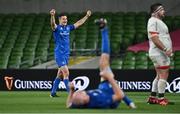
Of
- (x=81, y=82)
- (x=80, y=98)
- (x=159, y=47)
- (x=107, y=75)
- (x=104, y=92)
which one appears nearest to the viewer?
(x=107, y=75)

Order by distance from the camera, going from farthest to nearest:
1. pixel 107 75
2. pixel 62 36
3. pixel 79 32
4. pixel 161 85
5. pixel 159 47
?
pixel 79 32 → pixel 62 36 → pixel 161 85 → pixel 159 47 → pixel 107 75

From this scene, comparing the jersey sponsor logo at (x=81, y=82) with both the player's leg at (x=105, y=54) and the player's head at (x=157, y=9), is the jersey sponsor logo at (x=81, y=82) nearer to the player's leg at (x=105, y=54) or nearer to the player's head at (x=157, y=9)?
the player's head at (x=157, y=9)

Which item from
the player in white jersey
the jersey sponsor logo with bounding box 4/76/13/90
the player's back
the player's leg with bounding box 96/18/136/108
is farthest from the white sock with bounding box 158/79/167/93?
the jersey sponsor logo with bounding box 4/76/13/90

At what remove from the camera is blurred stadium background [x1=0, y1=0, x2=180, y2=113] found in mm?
25328

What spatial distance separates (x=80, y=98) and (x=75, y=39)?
52.9 feet

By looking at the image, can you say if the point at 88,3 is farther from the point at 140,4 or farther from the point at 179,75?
the point at 179,75

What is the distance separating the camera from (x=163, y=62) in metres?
14.6

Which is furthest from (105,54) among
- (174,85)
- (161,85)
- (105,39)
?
(174,85)

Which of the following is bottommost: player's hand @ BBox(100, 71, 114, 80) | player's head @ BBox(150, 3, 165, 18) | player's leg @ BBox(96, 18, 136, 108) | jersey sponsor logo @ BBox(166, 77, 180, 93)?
jersey sponsor logo @ BBox(166, 77, 180, 93)

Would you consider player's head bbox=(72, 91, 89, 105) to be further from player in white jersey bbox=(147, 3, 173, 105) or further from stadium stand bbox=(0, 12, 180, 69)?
stadium stand bbox=(0, 12, 180, 69)

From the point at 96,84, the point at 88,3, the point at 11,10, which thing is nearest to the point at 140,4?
the point at 88,3

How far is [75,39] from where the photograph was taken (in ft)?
92.0

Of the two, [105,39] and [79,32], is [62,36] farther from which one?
[79,32]

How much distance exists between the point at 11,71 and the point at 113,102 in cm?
1103
